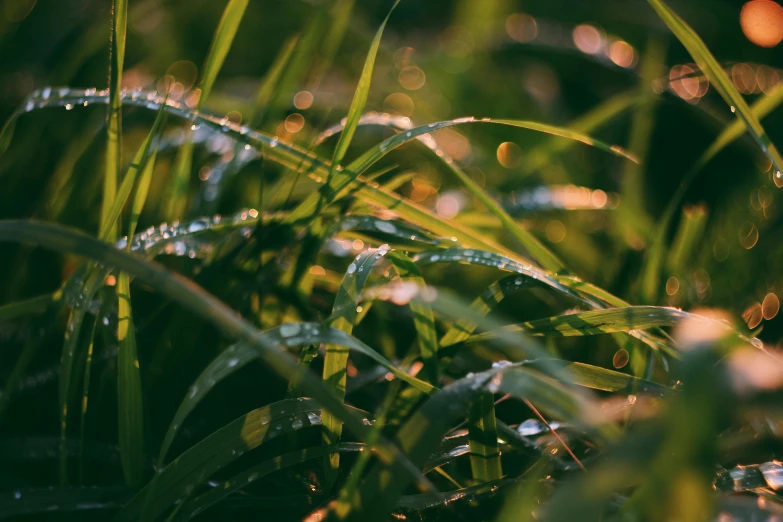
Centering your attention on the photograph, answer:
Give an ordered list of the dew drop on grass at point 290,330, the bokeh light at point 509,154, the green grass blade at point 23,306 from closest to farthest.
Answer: the dew drop on grass at point 290,330, the green grass blade at point 23,306, the bokeh light at point 509,154

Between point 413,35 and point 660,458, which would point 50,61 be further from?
point 660,458

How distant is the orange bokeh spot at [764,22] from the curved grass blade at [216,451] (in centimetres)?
148

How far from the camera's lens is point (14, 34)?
1.37m

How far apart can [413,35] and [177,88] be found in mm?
994

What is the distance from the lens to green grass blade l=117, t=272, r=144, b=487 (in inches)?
21.9

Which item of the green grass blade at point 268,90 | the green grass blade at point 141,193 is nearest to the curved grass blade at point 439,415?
the green grass blade at point 141,193

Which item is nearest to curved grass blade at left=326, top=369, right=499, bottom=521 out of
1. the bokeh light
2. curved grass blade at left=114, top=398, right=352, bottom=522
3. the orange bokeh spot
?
curved grass blade at left=114, top=398, right=352, bottom=522

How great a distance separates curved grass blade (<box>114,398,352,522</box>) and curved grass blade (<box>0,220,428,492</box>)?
117 millimetres

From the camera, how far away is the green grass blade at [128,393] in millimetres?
556

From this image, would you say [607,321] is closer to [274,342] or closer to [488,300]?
[488,300]

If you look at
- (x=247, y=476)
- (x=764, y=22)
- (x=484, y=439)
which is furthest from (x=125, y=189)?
(x=764, y=22)

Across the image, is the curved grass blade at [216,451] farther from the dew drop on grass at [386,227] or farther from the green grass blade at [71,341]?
the dew drop on grass at [386,227]

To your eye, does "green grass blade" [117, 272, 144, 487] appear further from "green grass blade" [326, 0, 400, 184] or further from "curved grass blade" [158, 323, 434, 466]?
"green grass blade" [326, 0, 400, 184]

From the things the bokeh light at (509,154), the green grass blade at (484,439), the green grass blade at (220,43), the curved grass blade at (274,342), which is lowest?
the green grass blade at (484,439)
